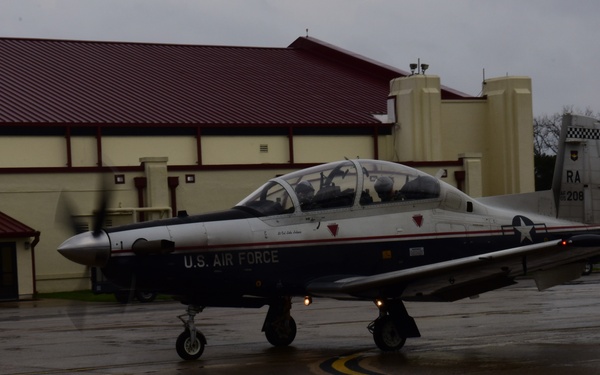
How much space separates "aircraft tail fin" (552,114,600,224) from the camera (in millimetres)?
17062

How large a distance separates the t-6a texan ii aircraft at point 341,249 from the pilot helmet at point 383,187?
0.01m

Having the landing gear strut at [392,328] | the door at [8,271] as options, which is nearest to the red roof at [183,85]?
the door at [8,271]

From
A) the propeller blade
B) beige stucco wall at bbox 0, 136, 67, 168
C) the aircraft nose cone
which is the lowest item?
the aircraft nose cone

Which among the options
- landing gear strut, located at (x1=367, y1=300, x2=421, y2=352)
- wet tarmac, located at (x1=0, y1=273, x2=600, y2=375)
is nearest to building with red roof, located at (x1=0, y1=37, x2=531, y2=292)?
wet tarmac, located at (x1=0, y1=273, x2=600, y2=375)

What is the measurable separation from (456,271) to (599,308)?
793 cm

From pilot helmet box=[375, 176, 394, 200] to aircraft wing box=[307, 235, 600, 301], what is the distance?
113 cm

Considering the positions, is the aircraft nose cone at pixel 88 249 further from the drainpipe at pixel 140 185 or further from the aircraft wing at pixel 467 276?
the drainpipe at pixel 140 185

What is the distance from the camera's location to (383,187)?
51.6 feet

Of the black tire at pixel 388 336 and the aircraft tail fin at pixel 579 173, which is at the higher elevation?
the aircraft tail fin at pixel 579 173

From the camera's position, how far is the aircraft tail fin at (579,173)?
56.0ft

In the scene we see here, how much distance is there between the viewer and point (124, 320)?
23.1 m

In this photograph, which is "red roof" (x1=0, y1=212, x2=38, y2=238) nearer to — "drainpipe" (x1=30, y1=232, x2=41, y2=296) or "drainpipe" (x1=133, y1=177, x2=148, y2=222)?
"drainpipe" (x1=30, y1=232, x2=41, y2=296)

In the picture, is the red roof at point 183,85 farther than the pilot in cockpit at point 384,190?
Yes

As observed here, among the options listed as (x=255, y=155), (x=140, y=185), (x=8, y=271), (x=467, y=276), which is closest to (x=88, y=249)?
(x=467, y=276)
